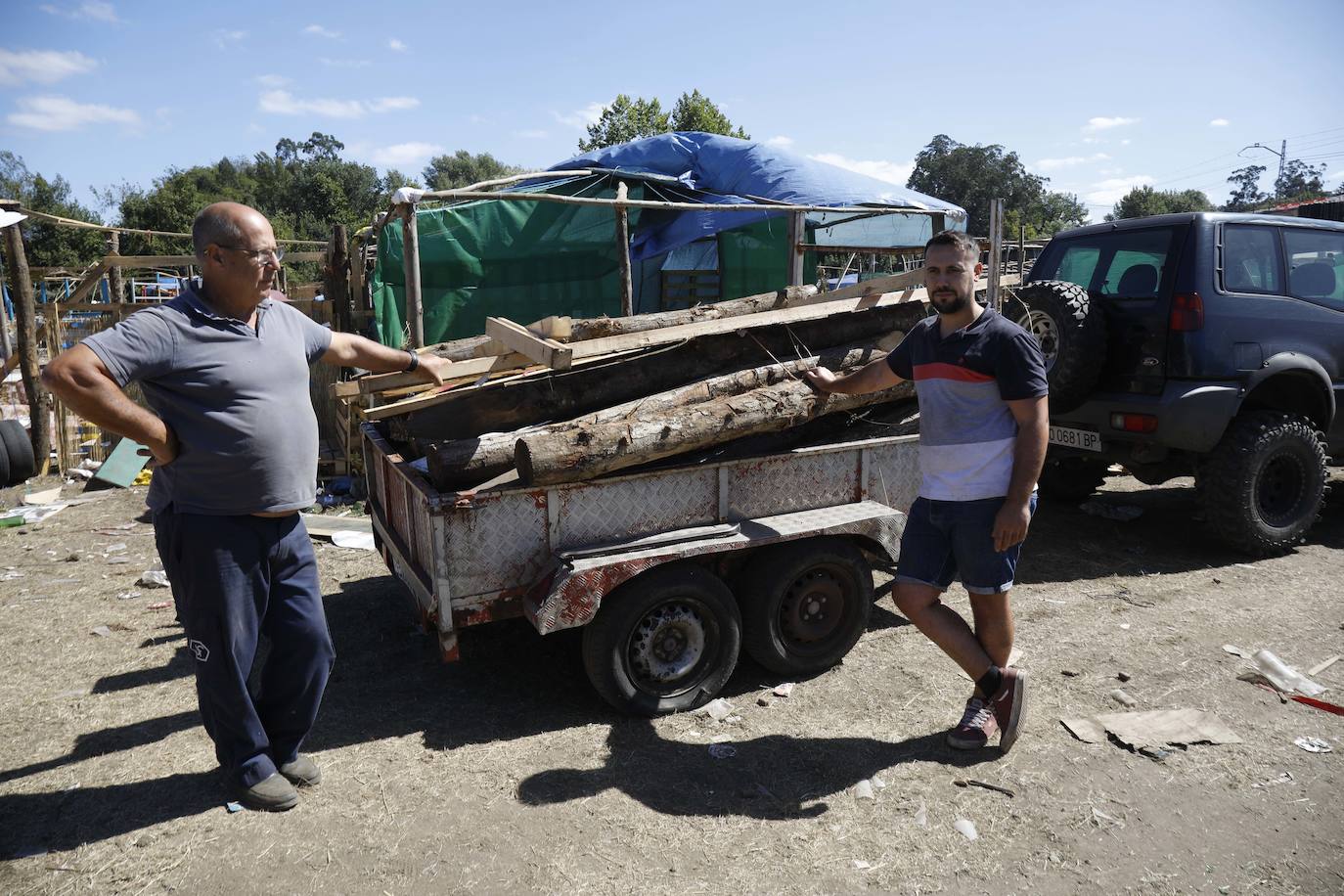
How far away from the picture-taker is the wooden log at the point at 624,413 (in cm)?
369

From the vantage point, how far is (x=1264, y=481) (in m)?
5.94

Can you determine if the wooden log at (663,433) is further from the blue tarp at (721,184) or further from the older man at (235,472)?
the blue tarp at (721,184)

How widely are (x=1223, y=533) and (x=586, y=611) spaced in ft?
15.9

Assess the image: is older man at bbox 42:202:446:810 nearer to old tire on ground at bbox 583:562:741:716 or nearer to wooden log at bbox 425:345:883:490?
wooden log at bbox 425:345:883:490

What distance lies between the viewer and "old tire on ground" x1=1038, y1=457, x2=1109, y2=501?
724cm

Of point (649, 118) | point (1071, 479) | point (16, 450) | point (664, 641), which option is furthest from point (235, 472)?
point (649, 118)

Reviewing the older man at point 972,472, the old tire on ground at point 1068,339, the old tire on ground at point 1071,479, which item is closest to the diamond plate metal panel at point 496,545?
the older man at point 972,472

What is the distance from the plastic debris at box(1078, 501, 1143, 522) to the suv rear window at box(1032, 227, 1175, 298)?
195 centimetres

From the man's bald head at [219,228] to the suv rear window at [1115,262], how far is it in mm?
5704

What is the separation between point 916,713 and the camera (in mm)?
3885

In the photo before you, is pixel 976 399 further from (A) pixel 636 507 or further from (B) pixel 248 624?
(B) pixel 248 624

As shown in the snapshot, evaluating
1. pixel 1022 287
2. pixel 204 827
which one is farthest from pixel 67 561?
pixel 1022 287

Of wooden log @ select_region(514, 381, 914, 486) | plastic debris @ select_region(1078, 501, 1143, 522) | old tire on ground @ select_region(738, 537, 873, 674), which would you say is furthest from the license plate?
old tire on ground @ select_region(738, 537, 873, 674)

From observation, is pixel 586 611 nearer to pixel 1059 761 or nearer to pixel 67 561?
pixel 1059 761
